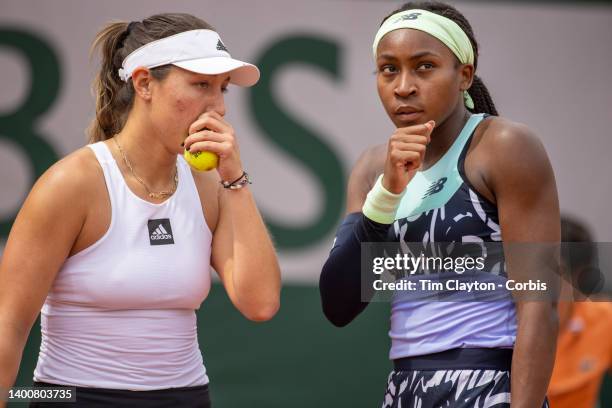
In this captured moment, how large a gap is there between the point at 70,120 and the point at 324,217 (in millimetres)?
1505

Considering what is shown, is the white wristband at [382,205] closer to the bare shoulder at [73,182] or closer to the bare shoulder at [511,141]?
the bare shoulder at [511,141]

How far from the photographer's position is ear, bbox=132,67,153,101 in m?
2.93

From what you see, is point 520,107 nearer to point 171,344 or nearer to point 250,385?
point 250,385

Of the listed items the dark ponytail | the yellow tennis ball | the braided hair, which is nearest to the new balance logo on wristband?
the braided hair

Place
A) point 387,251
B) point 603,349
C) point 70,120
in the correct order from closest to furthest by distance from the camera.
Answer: point 387,251 < point 603,349 < point 70,120

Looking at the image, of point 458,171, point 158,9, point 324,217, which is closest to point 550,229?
point 458,171

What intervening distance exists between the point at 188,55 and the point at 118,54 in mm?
294

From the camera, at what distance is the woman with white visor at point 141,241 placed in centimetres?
267

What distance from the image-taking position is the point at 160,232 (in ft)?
9.26

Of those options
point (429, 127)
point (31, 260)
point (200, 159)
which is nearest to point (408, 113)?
point (429, 127)

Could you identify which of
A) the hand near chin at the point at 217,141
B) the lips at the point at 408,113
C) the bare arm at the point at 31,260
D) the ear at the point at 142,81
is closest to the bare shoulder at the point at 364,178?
the lips at the point at 408,113

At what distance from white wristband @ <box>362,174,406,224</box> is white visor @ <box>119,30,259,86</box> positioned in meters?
0.58

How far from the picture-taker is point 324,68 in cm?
546

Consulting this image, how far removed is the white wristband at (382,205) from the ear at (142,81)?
29.9 inches
